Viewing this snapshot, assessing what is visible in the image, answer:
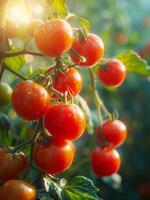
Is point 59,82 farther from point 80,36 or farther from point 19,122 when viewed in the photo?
point 19,122

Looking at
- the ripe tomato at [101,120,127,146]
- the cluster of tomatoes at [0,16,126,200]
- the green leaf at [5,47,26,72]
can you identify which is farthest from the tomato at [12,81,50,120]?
the ripe tomato at [101,120,127,146]

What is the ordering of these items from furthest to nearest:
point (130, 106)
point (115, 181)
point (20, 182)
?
point (130, 106), point (115, 181), point (20, 182)

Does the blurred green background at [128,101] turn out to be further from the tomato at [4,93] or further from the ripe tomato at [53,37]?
the ripe tomato at [53,37]

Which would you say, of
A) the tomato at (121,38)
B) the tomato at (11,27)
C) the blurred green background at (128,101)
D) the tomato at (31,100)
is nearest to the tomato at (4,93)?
the tomato at (11,27)

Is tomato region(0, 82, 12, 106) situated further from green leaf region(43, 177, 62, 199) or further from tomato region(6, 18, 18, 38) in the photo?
green leaf region(43, 177, 62, 199)

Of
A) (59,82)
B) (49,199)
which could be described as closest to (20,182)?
(49,199)

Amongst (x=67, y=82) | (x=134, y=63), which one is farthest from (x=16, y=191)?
(x=134, y=63)
